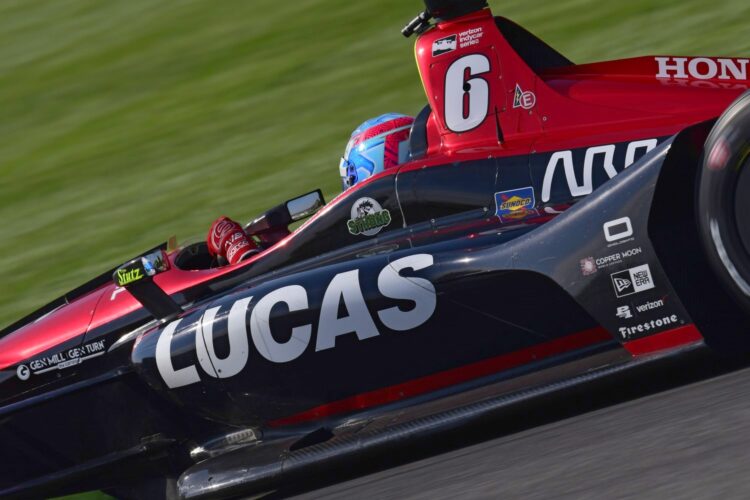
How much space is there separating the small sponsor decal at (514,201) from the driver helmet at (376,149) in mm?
648

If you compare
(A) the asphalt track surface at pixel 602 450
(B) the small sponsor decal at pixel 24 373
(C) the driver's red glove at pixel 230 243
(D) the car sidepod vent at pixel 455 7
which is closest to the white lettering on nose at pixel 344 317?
(A) the asphalt track surface at pixel 602 450

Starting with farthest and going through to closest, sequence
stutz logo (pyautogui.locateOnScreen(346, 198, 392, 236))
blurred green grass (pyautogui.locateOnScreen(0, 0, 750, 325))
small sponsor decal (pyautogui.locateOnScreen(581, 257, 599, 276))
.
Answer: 1. blurred green grass (pyautogui.locateOnScreen(0, 0, 750, 325))
2. stutz logo (pyautogui.locateOnScreen(346, 198, 392, 236))
3. small sponsor decal (pyautogui.locateOnScreen(581, 257, 599, 276))

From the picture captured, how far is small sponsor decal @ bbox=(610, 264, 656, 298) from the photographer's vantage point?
3656 mm

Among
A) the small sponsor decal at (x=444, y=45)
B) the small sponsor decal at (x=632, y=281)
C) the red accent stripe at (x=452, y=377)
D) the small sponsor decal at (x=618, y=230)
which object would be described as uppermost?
the small sponsor decal at (x=444, y=45)

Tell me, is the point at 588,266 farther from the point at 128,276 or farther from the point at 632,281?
the point at 128,276

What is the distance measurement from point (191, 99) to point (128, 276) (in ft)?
21.5

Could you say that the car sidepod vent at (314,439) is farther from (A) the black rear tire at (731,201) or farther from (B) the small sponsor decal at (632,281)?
(A) the black rear tire at (731,201)

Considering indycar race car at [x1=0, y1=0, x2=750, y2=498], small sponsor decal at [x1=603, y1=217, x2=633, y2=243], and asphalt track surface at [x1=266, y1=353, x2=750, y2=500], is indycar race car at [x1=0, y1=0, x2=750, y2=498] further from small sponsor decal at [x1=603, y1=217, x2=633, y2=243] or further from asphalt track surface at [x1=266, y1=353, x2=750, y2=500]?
asphalt track surface at [x1=266, y1=353, x2=750, y2=500]

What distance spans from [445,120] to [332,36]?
20.5 feet

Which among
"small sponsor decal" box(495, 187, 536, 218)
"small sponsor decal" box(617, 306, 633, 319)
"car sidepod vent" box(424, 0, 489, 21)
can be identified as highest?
"car sidepod vent" box(424, 0, 489, 21)

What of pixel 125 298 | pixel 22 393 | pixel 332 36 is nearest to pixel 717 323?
pixel 125 298

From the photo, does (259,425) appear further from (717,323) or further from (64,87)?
(64,87)

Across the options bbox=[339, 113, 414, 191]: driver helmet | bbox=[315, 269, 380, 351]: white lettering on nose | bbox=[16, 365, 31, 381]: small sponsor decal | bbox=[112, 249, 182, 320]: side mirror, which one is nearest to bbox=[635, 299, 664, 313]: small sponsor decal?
bbox=[315, 269, 380, 351]: white lettering on nose

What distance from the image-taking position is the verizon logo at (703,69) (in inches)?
197
